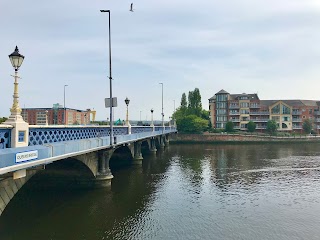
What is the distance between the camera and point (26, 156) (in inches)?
517

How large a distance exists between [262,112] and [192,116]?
2984 centimetres

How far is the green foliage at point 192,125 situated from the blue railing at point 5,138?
333 feet

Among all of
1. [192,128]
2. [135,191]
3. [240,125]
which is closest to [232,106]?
[240,125]

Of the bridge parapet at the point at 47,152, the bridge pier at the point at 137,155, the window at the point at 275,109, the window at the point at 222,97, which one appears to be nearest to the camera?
the bridge parapet at the point at 47,152

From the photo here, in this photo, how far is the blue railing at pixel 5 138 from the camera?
12.7 m

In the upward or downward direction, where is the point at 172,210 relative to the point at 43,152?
downward

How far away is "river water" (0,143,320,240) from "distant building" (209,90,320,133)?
86084 mm

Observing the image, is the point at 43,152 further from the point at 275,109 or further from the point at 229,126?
the point at 275,109

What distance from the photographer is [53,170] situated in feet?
92.9

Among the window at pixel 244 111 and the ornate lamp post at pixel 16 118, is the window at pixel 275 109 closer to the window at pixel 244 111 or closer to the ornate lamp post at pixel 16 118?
the window at pixel 244 111

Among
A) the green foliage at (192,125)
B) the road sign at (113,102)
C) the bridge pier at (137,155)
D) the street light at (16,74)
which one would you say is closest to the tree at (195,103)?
the green foliage at (192,125)

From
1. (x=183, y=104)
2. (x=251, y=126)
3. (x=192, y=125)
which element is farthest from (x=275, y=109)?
(x=183, y=104)

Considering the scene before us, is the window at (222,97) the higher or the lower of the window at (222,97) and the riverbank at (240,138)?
the higher

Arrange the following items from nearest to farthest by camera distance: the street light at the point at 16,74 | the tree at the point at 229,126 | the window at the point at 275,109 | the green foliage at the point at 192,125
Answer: the street light at the point at 16,74 < the green foliage at the point at 192,125 < the tree at the point at 229,126 < the window at the point at 275,109
